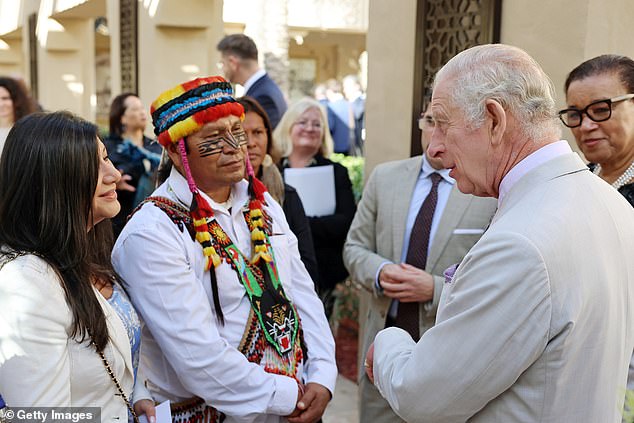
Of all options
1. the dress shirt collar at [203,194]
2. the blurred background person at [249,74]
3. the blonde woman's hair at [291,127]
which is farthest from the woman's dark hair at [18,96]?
the dress shirt collar at [203,194]

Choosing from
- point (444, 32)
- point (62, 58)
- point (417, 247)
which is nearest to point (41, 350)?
point (417, 247)

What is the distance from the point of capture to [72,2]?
12.1 m

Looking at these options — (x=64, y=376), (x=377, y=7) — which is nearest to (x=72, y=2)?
(x=377, y=7)

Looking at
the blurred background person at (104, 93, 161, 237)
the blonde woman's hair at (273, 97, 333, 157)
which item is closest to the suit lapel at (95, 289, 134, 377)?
the blurred background person at (104, 93, 161, 237)

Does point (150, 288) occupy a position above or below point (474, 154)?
below

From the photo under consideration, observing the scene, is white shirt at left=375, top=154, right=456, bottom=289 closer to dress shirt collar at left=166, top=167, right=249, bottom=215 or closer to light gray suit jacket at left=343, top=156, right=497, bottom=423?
light gray suit jacket at left=343, top=156, right=497, bottom=423

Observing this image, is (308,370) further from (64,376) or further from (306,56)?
(306,56)

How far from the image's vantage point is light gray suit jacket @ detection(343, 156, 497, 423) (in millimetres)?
3064

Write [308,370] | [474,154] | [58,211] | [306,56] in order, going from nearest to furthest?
1. [474,154]
2. [58,211]
3. [308,370]
4. [306,56]

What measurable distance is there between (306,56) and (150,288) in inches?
843

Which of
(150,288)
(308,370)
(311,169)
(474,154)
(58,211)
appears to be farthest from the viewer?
(311,169)

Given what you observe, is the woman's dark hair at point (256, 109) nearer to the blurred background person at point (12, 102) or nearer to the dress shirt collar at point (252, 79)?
the dress shirt collar at point (252, 79)

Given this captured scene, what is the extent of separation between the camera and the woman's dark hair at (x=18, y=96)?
18.8ft

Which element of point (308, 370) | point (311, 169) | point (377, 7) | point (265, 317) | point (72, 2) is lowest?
point (308, 370)
